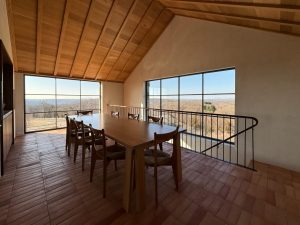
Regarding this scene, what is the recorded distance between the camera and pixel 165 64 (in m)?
6.19

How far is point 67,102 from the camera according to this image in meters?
7.42

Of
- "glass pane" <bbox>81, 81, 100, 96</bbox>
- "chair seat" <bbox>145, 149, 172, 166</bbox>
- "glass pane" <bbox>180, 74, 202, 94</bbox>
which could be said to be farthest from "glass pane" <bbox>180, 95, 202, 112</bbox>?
"glass pane" <bbox>81, 81, 100, 96</bbox>

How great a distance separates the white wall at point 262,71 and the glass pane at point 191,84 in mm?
300

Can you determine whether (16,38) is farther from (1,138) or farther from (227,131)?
(227,131)

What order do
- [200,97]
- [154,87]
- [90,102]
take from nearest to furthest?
[200,97]
[154,87]
[90,102]

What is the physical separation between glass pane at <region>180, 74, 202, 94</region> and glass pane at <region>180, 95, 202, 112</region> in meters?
0.18

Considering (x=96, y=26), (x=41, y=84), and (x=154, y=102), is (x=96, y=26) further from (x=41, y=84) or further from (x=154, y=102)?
(x=41, y=84)

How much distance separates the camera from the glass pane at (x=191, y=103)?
5.32 m

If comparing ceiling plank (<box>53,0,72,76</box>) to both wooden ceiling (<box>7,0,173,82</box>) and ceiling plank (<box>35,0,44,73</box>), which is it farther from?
ceiling plank (<box>35,0,44,73</box>)

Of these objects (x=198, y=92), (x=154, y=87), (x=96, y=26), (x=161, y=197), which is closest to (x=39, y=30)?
(x=96, y=26)

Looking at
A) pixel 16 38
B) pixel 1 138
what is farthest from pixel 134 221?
pixel 16 38

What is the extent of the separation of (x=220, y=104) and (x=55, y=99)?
21.1 feet

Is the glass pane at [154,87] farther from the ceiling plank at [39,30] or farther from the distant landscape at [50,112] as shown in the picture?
the ceiling plank at [39,30]

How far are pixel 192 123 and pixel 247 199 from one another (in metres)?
3.57
